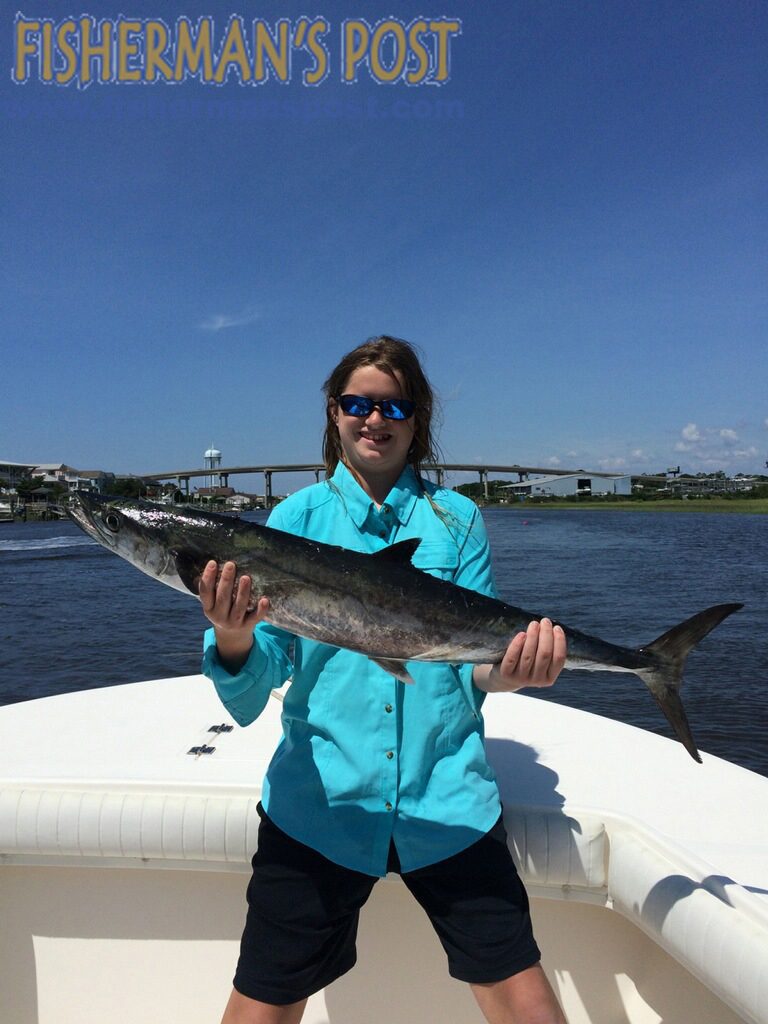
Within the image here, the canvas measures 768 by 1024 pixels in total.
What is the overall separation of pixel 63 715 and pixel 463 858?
8.81 ft

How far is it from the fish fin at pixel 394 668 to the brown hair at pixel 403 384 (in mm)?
886

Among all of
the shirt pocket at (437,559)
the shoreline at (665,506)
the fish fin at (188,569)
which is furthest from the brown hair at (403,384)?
the shoreline at (665,506)

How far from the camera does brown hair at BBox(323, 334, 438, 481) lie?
8.82 ft

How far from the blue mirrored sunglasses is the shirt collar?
0.85 ft

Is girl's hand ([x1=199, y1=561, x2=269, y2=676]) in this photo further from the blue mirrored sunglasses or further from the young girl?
the blue mirrored sunglasses

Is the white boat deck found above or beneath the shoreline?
above

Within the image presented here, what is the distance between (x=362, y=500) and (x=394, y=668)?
0.73 meters

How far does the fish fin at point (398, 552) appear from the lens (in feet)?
7.81

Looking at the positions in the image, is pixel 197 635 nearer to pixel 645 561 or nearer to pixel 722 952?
pixel 722 952

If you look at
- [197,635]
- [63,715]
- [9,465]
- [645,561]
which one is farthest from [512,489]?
[63,715]

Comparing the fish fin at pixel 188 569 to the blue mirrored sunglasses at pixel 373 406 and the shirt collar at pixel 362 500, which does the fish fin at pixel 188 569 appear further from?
the blue mirrored sunglasses at pixel 373 406

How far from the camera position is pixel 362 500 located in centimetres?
264

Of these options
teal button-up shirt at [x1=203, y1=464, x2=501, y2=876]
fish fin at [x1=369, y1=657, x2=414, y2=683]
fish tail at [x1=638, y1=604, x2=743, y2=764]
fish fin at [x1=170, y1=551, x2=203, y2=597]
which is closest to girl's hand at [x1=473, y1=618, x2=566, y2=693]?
teal button-up shirt at [x1=203, y1=464, x2=501, y2=876]

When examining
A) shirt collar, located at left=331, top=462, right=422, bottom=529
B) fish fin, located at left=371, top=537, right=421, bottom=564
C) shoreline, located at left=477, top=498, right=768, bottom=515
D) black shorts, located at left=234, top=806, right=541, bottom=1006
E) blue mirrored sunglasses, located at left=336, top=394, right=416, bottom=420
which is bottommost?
shoreline, located at left=477, top=498, right=768, bottom=515
